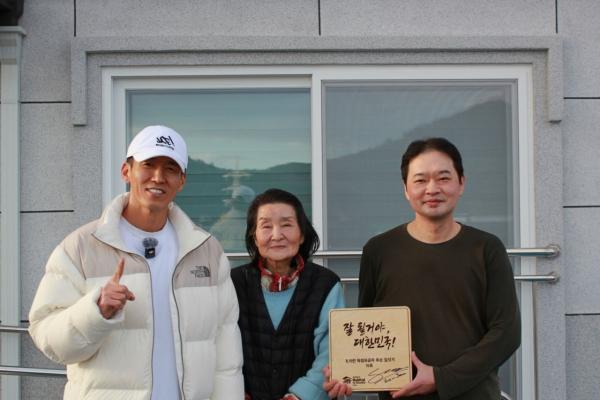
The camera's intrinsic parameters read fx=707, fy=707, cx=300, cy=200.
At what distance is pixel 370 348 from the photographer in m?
2.69

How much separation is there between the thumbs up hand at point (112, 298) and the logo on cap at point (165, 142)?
20.8 inches

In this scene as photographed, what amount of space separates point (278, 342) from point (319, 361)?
181 mm

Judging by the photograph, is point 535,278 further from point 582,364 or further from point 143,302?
point 143,302

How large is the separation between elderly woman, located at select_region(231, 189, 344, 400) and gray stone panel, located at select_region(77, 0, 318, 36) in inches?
72.6

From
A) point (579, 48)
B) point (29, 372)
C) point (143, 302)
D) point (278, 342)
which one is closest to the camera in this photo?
point (143, 302)

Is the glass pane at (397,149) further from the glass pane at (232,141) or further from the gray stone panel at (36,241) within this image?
the gray stone panel at (36,241)

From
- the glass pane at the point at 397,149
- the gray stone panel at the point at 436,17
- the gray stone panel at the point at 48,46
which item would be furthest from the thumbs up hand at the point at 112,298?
the gray stone panel at the point at 436,17

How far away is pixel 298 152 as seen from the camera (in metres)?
4.73

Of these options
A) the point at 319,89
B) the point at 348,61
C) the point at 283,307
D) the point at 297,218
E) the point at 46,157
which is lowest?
the point at 283,307

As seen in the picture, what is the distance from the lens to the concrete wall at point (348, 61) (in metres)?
4.49

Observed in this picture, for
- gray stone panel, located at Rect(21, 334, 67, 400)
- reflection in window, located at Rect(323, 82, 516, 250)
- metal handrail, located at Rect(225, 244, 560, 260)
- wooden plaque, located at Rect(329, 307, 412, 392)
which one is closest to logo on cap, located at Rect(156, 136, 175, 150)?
wooden plaque, located at Rect(329, 307, 412, 392)

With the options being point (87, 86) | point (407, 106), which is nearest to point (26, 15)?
point (87, 86)

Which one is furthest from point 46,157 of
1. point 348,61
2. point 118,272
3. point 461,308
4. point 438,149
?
point 461,308

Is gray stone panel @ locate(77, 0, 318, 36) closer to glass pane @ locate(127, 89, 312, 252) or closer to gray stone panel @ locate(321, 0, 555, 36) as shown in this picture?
gray stone panel @ locate(321, 0, 555, 36)
